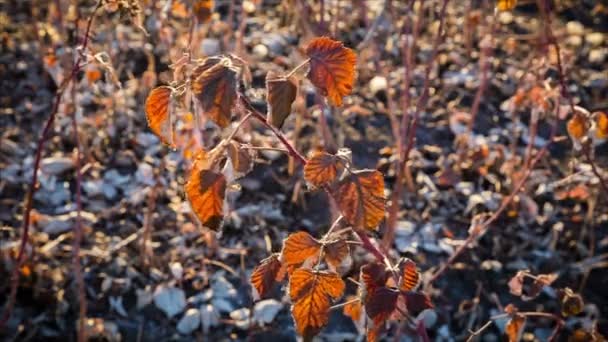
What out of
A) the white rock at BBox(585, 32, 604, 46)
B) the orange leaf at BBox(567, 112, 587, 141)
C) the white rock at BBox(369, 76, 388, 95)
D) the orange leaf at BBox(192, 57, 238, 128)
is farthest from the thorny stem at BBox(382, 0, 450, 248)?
the white rock at BBox(585, 32, 604, 46)

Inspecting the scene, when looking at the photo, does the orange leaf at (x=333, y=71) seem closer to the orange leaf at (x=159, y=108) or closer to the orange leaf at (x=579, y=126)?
the orange leaf at (x=159, y=108)

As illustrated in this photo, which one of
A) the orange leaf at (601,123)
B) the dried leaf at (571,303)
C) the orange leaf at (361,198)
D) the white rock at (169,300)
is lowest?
the white rock at (169,300)

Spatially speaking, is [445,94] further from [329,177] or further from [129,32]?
[329,177]

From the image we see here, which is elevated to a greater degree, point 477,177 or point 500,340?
point 477,177

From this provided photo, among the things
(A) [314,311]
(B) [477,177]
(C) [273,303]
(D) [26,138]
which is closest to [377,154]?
(B) [477,177]

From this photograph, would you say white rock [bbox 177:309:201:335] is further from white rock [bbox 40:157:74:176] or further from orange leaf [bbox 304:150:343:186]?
orange leaf [bbox 304:150:343:186]

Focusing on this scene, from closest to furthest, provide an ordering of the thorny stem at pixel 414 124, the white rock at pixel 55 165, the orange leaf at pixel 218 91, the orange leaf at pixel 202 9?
the orange leaf at pixel 218 91 < the thorny stem at pixel 414 124 < the orange leaf at pixel 202 9 < the white rock at pixel 55 165

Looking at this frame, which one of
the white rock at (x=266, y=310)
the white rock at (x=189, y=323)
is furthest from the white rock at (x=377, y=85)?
the white rock at (x=189, y=323)
